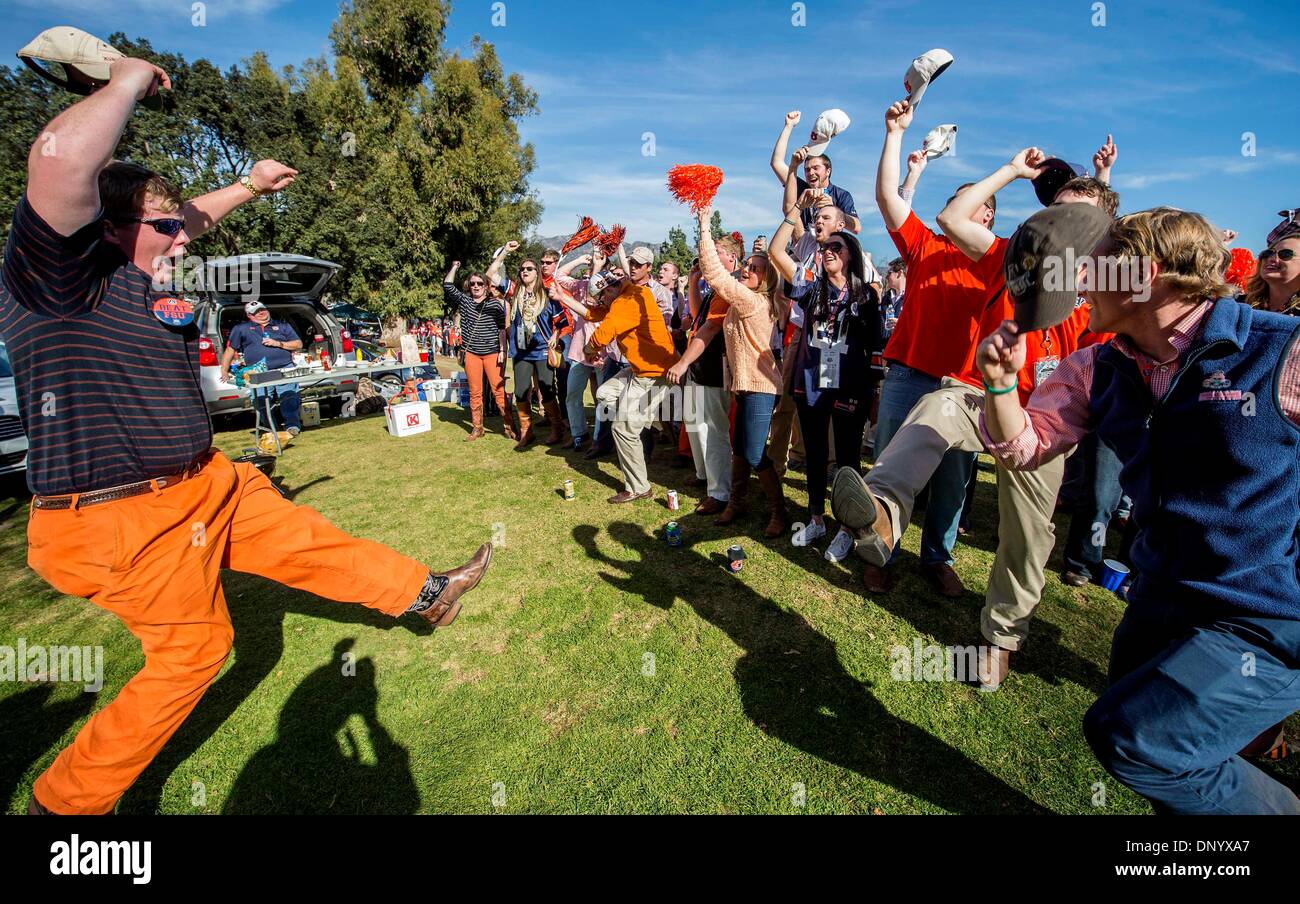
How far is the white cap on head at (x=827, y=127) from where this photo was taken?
3.89 m

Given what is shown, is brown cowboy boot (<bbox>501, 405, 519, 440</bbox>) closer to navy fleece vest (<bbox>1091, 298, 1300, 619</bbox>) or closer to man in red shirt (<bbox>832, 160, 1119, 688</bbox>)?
man in red shirt (<bbox>832, 160, 1119, 688</bbox>)

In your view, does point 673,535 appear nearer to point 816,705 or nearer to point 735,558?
point 735,558

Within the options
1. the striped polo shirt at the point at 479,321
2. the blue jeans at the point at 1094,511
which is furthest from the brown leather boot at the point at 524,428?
the blue jeans at the point at 1094,511

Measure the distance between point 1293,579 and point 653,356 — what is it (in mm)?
4530

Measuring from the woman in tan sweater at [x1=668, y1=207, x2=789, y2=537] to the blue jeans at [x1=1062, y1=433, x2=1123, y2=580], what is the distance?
6.96ft

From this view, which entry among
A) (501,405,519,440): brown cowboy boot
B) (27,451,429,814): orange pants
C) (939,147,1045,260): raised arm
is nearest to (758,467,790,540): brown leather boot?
(939,147,1045,260): raised arm

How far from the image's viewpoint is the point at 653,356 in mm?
5473

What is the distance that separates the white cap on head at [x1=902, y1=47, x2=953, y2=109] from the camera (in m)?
2.65

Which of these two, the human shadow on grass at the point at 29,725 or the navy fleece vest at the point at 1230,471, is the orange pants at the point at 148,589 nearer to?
the human shadow on grass at the point at 29,725

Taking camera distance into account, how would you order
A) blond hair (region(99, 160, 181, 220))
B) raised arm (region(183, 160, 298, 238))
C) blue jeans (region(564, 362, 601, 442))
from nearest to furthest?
blond hair (region(99, 160, 181, 220)) < raised arm (region(183, 160, 298, 238)) < blue jeans (region(564, 362, 601, 442))

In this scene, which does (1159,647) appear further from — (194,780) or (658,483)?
(658,483)

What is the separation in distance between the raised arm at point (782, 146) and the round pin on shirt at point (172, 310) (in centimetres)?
409

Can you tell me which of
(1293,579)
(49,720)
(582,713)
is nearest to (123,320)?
(49,720)

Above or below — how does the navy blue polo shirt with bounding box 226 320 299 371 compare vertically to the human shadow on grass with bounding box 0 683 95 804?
above
